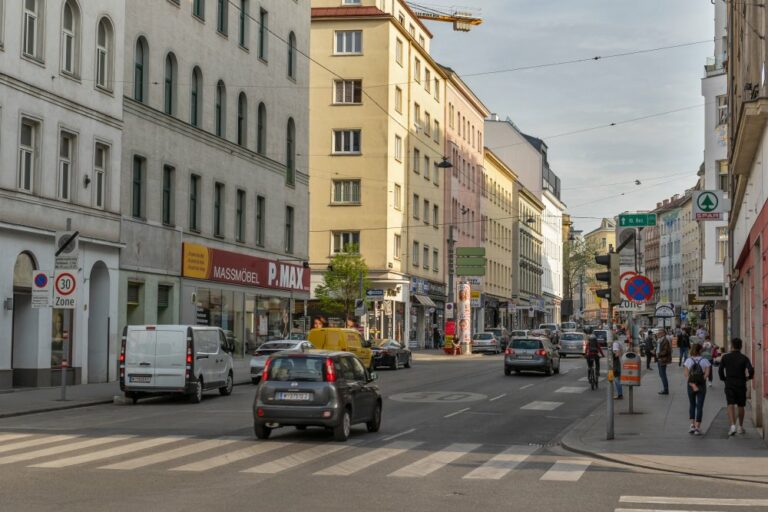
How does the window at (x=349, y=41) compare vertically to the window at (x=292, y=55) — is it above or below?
above

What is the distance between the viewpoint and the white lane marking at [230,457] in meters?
14.8

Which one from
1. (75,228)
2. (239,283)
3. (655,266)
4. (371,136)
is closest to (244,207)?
(239,283)

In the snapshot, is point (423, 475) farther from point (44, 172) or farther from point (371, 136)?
point (371, 136)

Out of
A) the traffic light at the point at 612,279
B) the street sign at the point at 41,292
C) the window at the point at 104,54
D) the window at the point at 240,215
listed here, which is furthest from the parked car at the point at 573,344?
the traffic light at the point at 612,279

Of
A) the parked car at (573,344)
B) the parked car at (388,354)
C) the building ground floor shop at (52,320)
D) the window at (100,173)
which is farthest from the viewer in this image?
the parked car at (573,344)

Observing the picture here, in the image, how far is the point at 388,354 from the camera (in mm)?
48219

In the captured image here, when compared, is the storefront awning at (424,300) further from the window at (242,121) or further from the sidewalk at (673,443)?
the sidewalk at (673,443)

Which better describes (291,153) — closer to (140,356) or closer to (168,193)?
(168,193)

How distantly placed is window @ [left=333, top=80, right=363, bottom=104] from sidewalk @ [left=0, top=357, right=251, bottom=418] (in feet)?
125

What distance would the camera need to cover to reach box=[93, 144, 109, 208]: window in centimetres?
3519

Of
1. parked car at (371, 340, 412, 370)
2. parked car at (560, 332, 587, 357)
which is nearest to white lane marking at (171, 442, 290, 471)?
parked car at (371, 340, 412, 370)

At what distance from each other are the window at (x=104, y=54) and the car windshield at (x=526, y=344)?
17.5 m

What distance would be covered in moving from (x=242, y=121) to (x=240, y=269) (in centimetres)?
614

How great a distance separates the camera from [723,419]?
78.5ft
